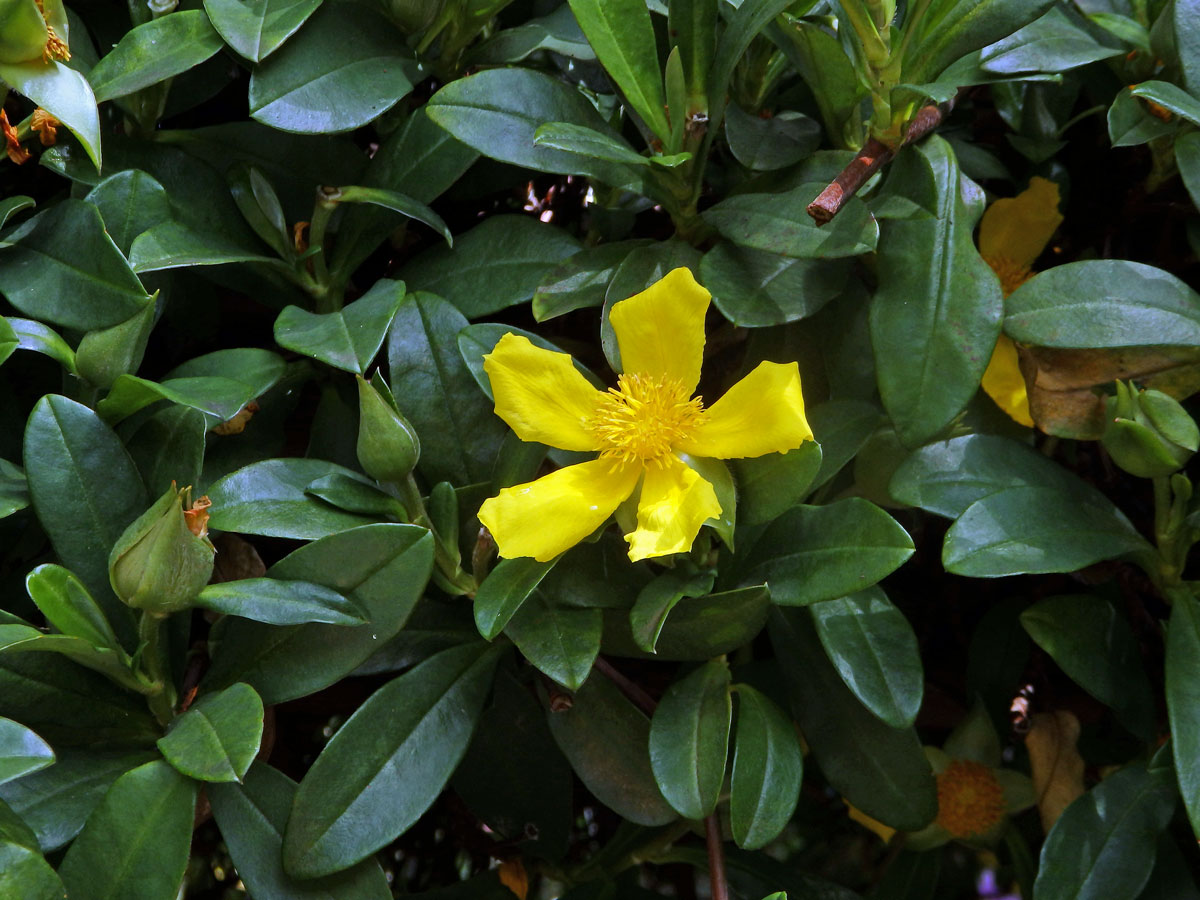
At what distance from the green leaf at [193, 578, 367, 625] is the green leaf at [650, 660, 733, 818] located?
0.22 metres

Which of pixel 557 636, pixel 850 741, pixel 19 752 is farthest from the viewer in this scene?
pixel 850 741

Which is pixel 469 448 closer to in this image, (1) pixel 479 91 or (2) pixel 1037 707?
(1) pixel 479 91

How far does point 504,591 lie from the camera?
2.28 ft

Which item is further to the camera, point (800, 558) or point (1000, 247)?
point (1000, 247)

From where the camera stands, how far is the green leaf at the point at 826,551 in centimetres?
67

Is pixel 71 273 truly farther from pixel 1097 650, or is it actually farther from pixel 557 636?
pixel 1097 650

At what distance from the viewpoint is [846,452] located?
2.45 feet

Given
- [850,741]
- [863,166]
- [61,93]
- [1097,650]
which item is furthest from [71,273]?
[1097,650]

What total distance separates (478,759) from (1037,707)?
51 cm

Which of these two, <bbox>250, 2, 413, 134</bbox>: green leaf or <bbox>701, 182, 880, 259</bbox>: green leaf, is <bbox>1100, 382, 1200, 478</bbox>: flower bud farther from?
<bbox>250, 2, 413, 134</bbox>: green leaf

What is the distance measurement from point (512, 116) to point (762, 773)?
503 millimetres

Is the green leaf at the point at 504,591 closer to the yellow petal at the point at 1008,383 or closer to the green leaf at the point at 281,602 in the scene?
the green leaf at the point at 281,602

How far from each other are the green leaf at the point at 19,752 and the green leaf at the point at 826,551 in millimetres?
459

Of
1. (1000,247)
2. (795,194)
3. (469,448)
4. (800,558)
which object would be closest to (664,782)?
(800,558)
